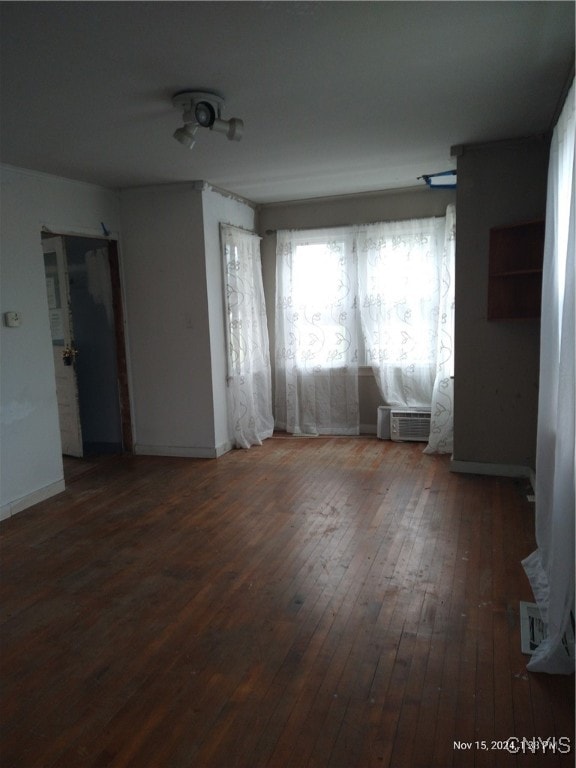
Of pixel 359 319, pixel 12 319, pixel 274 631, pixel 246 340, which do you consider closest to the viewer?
pixel 274 631

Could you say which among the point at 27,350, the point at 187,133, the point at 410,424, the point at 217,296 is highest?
the point at 187,133

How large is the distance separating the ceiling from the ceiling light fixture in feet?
0.20

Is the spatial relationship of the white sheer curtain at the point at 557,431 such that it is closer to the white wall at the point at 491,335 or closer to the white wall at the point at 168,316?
the white wall at the point at 491,335

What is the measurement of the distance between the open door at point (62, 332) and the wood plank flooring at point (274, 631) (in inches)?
49.7

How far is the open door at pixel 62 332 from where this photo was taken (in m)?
4.65

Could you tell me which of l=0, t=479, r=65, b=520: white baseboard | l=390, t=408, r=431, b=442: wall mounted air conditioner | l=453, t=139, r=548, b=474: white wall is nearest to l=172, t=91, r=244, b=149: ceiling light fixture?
l=453, t=139, r=548, b=474: white wall

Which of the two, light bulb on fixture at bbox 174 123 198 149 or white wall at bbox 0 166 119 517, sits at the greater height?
light bulb on fixture at bbox 174 123 198 149

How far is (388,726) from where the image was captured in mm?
1654

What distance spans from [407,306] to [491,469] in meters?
1.84

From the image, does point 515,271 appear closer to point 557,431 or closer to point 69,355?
point 557,431

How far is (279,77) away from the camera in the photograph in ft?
7.95

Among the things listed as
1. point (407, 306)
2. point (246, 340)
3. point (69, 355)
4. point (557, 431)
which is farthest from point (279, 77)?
point (69, 355)

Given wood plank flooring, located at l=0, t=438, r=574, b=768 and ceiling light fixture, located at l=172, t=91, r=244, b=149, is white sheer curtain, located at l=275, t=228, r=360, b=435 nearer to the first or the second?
wood plank flooring, located at l=0, t=438, r=574, b=768

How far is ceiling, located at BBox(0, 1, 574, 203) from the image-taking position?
191 centimetres
